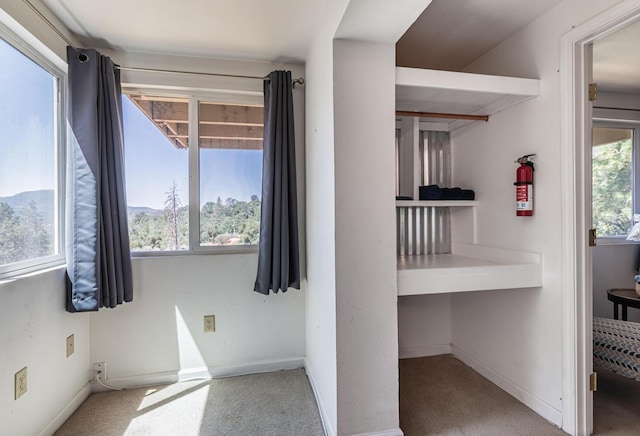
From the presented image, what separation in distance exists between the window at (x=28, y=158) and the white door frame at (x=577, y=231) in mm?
2656

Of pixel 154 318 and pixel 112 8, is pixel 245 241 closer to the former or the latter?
pixel 154 318

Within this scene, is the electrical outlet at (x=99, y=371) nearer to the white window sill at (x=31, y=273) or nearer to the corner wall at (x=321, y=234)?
the white window sill at (x=31, y=273)

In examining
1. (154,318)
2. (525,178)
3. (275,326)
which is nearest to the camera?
(525,178)

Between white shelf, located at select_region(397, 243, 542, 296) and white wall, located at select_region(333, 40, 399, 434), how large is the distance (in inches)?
6.3

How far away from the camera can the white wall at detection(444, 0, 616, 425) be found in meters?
1.68

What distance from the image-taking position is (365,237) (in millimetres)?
1529

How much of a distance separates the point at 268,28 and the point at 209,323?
1921 millimetres

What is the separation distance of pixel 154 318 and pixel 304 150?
1549 millimetres

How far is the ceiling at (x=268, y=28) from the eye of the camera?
165cm

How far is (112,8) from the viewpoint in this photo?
64.8 inches

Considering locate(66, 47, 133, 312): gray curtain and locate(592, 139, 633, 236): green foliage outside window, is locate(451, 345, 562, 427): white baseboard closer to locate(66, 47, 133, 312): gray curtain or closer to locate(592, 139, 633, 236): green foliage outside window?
locate(592, 139, 633, 236): green foliage outside window

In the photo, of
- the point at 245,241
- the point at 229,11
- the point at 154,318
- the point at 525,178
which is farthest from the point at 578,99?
the point at 154,318

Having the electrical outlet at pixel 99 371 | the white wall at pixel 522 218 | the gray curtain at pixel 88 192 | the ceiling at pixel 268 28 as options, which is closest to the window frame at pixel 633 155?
the ceiling at pixel 268 28

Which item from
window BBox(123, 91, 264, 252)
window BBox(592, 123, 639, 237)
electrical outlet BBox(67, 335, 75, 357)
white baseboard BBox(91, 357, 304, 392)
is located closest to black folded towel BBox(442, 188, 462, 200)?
window BBox(123, 91, 264, 252)
